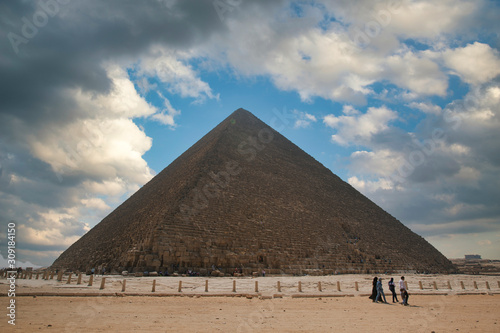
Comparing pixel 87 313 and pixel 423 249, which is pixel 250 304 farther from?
pixel 423 249

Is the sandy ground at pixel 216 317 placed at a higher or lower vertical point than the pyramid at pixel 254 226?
lower

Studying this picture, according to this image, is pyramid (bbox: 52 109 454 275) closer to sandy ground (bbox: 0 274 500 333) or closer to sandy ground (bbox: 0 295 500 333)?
sandy ground (bbox: 0 274 500 333)

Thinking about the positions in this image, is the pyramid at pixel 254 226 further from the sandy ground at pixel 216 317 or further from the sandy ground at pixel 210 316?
the sandy ground at pixel 216 317

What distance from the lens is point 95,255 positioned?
20.0 meters

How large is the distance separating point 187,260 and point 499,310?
37.0 feet

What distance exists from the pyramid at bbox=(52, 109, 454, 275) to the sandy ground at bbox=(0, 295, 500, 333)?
6.65 meters

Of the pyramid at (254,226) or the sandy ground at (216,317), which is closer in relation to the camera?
the sandy ground at (216,317)

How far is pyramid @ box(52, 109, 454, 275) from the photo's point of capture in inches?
590

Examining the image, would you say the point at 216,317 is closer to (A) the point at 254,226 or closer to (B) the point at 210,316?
(B) the point at 210,316

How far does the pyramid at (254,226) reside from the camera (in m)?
15.0

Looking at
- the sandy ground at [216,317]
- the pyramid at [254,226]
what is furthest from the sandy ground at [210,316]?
the pyramid at [254,226]

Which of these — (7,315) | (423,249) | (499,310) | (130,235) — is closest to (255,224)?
(130,235)

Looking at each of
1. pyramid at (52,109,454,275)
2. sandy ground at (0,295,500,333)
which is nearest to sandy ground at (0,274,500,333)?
sandy ground at (0,295,500,333)

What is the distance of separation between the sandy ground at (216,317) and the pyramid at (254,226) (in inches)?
262
